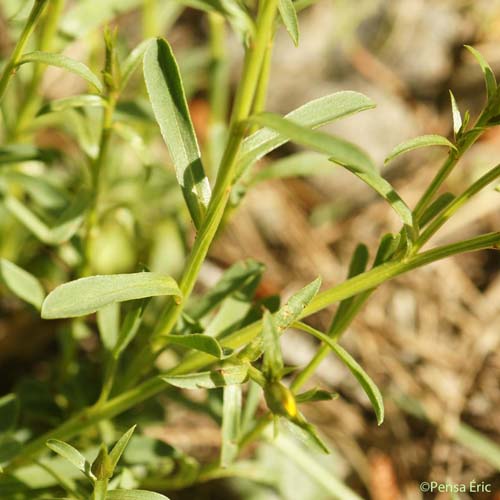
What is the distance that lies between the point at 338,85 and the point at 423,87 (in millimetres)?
368

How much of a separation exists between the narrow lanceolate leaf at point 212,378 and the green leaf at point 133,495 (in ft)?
0.52

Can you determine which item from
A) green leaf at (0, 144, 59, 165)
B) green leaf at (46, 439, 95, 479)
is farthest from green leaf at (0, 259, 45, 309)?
green leaf at (46, 439, 95, 479)

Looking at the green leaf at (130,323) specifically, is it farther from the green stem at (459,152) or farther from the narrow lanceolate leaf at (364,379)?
the green stem at (459,152)

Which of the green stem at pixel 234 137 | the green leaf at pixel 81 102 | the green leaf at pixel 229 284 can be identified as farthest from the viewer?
the green leaf at pixel 229 284

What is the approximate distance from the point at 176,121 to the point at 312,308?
33cm

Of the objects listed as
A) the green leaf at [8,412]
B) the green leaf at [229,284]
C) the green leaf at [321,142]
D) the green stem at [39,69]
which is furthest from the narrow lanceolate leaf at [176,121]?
the green leaf at [8,412]

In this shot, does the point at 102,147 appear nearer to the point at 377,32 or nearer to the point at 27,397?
the point at 27,397

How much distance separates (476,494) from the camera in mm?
A: 1977

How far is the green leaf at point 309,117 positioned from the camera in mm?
1021

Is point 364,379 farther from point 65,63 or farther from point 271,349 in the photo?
point 65,63

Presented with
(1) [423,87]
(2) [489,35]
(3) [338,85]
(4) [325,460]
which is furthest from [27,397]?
(2) [489,35]

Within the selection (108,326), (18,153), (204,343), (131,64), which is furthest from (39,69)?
(204,343)

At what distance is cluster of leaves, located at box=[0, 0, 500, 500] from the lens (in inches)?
37.7

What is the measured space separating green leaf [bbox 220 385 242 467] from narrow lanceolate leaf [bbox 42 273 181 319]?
20cm
